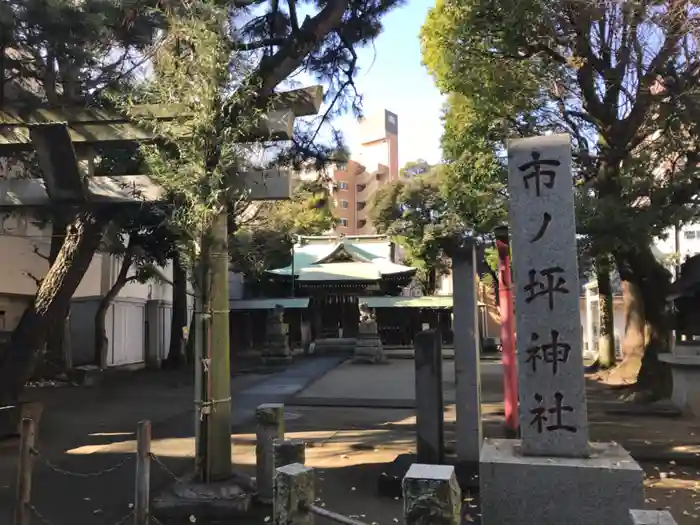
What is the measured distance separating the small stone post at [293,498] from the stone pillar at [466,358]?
355cm

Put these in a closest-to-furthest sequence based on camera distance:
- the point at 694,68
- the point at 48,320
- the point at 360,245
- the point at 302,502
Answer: the point at 302,502 < the point at 48,320 < the point at 694,68 < the point at 360,245

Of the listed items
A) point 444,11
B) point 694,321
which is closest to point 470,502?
point 694,321

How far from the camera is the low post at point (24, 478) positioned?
4.79 metres

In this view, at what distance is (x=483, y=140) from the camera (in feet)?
43.6

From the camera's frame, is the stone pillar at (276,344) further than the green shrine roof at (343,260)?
No

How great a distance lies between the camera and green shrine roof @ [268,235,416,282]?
104 feet

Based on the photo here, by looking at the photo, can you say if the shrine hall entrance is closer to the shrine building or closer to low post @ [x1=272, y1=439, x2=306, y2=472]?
the shrine building

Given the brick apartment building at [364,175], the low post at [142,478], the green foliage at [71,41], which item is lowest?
the low post at [142,478]

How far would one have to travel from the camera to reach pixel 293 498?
11.1ft

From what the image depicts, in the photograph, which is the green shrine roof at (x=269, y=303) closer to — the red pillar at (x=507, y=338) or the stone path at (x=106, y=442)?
the stone path at (x=106, y=442)

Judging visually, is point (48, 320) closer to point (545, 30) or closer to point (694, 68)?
point (545, 30)

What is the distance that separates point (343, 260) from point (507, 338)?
86.8 feet

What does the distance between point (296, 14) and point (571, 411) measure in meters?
6.29

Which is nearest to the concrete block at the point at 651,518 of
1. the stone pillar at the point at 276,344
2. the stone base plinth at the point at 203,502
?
the stone base plinth at the point at 203,502
